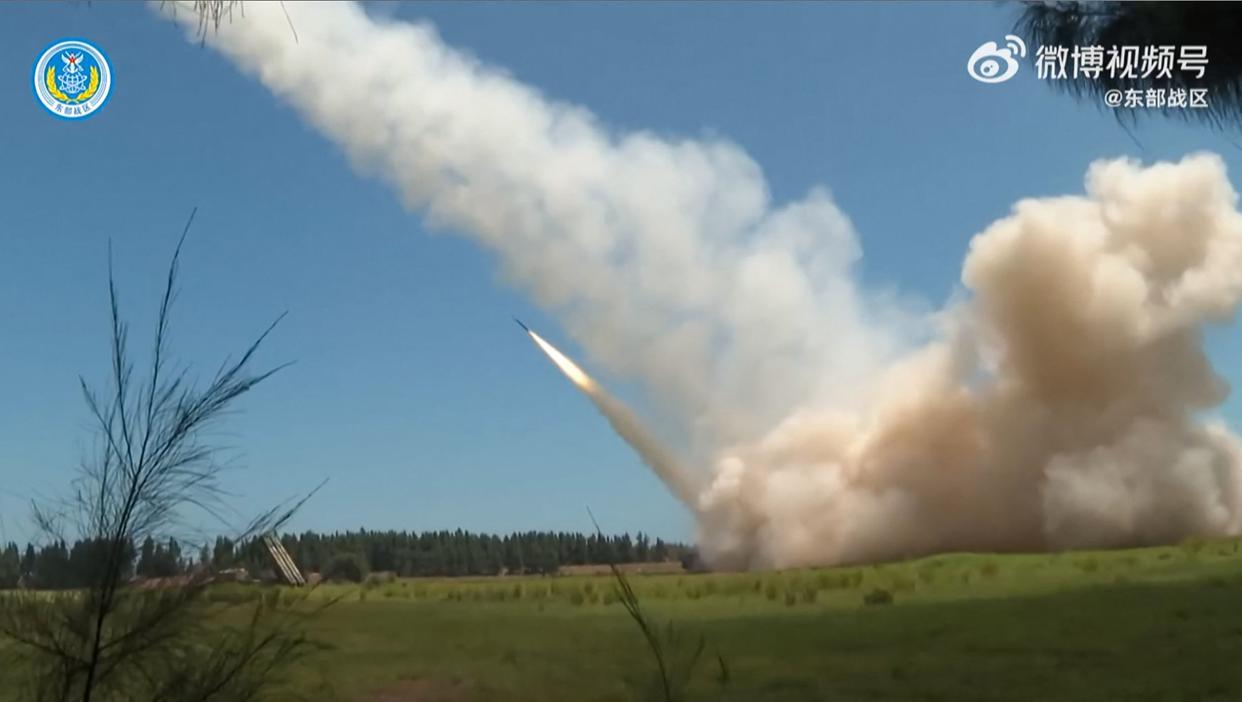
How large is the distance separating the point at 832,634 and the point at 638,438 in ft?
4.17

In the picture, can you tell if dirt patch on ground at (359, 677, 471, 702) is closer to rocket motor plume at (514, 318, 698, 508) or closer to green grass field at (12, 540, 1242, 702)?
green grass field at (12, 540, 1242, 702)

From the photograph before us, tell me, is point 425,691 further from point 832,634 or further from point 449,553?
point 832,634

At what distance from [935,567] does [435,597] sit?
2179mm

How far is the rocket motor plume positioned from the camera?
16.4ft

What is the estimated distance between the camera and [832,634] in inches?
172

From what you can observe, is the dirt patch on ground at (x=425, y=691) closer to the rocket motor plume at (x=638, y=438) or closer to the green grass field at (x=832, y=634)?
the green grass field at (x=832, y=634)

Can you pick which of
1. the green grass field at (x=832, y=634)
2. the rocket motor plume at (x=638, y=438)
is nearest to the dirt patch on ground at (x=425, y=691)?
the green grass field at (x=832, y=634)

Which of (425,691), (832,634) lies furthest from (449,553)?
(832,634)

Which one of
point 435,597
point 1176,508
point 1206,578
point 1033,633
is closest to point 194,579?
point 435,597

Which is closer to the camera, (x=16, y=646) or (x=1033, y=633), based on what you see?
(x=16, y=646)

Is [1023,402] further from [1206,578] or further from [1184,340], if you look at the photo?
[1206,578]

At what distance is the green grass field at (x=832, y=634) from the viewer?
4102mm

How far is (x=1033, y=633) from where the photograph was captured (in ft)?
14.0

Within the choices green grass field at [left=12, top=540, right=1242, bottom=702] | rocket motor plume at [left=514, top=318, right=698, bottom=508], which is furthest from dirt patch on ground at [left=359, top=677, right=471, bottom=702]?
rocket motor plume at [left=514, top=318, right=698, bottom=508]
